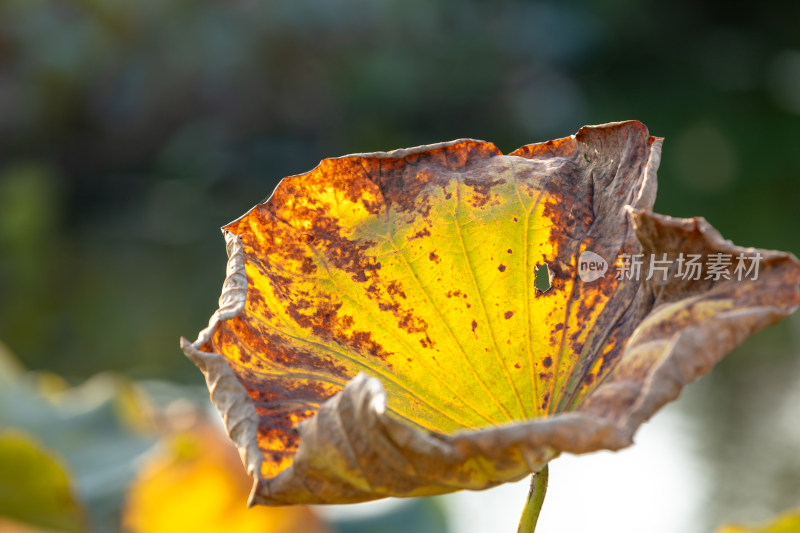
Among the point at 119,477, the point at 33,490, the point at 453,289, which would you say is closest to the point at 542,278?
the point at 453,289

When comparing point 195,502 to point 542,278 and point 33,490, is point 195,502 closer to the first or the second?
point 33,490

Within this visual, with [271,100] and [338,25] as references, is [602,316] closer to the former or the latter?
[271,100]

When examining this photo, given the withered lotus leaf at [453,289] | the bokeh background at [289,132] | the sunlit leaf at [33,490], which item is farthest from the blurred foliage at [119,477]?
the bokeh background at [289,132]

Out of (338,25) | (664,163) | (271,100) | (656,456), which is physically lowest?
(656,456)

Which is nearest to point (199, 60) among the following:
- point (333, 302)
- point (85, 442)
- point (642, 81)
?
point (642, 81)

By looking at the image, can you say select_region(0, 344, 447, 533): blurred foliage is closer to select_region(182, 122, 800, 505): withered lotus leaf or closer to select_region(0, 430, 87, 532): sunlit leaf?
select_region(0, 430, 87, 532): sunlit leaf
